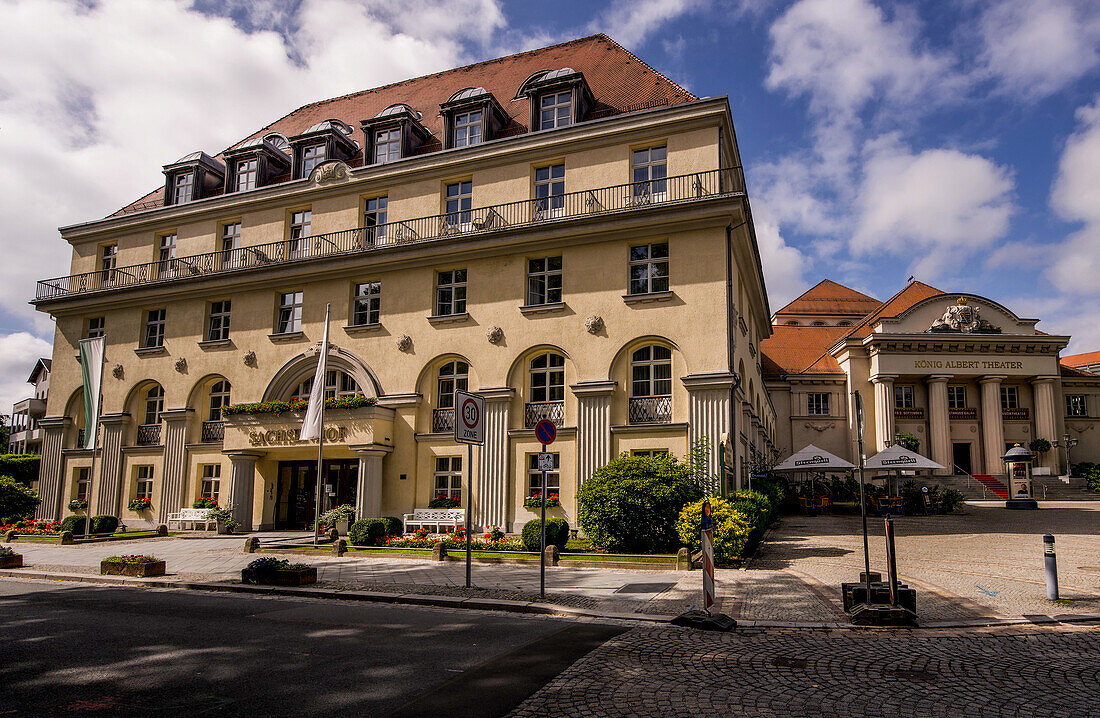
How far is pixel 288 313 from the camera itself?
27.5 m

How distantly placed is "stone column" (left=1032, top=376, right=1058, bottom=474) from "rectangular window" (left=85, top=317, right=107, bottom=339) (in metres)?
48.9

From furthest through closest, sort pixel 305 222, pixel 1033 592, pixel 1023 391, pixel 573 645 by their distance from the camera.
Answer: pixel 1023 391, pixel 305 222, pixel 1033 592, pixel 573 645

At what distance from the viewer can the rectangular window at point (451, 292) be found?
24.7 metres

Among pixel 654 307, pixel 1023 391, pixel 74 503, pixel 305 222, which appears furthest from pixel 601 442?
pixel 1023 391

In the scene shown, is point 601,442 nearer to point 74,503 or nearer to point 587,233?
point 587,233

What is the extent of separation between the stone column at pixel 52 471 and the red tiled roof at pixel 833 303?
1988 inches

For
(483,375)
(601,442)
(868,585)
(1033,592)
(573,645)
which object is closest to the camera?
(573,645)

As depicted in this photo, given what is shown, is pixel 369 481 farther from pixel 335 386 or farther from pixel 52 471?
pixel 52 471

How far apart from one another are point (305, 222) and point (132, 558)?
643 inches

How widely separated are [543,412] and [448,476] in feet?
12.6

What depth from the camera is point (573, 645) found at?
803cm

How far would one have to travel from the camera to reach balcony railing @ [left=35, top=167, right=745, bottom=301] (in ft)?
72.8

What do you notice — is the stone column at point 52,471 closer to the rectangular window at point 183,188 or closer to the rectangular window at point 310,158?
the rectangular window at point 183,188

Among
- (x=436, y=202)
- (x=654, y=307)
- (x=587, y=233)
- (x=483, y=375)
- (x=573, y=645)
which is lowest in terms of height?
(x=573, y=645)
